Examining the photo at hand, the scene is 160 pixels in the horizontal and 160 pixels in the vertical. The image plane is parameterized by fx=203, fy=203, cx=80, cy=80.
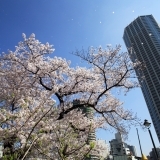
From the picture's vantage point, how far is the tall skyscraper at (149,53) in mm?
96963

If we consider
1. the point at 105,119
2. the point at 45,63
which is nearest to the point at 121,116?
the point at 105,119

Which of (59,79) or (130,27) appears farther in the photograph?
(130,27)

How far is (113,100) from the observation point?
18375 millimetres

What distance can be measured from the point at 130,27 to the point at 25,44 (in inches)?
6043

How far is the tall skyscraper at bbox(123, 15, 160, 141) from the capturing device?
318 ft

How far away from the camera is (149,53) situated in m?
98.3

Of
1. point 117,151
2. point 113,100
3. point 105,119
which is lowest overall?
point 105,119

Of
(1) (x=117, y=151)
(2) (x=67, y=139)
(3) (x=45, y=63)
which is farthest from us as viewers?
(1) (x=117, y=151)

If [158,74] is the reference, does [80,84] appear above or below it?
below

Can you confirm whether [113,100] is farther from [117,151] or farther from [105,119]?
[117,151]

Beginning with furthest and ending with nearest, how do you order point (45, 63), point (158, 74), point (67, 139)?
point (158, 74) < point (45, 63) < point (67, 139)

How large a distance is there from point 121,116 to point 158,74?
288 feet

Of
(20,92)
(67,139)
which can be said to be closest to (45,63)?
(20,92)

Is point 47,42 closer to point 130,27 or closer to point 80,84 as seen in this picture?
point 80,84
